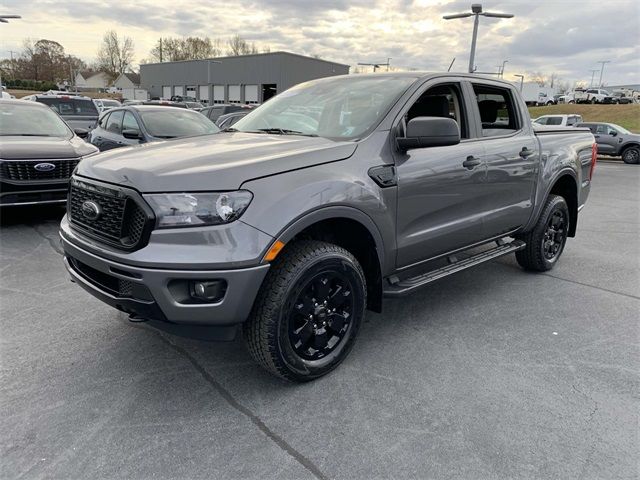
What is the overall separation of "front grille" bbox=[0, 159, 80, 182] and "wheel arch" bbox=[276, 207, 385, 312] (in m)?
4.67

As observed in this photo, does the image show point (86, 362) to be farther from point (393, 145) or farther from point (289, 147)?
point (393, 145)

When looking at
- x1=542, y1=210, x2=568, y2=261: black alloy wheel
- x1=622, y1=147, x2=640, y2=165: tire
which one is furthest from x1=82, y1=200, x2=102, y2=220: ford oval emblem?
x1=622, y1=147, x2=640, y2=165: tire

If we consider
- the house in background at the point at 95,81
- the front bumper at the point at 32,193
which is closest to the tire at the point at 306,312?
the front bumper at the point at 32,193

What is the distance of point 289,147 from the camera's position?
2959mm

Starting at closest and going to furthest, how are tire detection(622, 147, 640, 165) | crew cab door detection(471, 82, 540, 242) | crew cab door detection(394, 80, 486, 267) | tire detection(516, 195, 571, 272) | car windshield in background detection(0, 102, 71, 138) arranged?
crew cab door detection(394, 80, 486, 267)
crew cab door detection(471, 82, 540, 242)
tire detection(516, 195, 571, 272)
car windshield in background detection(0, 102, 71, 138)
tire detection(622, 147, 640, 165)

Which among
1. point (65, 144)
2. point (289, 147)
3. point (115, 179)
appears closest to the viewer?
point (115, 179)

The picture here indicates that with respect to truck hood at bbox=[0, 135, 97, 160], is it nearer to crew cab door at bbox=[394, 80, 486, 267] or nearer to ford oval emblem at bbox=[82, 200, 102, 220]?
ford oval emblem at bbox=[82, 200, 102, 220]

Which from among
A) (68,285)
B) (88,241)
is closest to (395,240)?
(88,241)

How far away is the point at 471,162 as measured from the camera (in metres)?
3.77

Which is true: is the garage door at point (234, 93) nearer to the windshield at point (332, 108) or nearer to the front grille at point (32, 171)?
the front grille at point (32, 171)

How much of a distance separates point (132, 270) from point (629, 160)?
922 inches

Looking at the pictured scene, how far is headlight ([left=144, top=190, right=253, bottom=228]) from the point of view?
2.43 m

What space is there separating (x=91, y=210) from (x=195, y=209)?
0.74m

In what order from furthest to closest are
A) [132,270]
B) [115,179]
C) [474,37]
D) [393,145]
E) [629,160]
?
[629,160] → [474,37] → [393,145] → [115,179] → [132,270]
